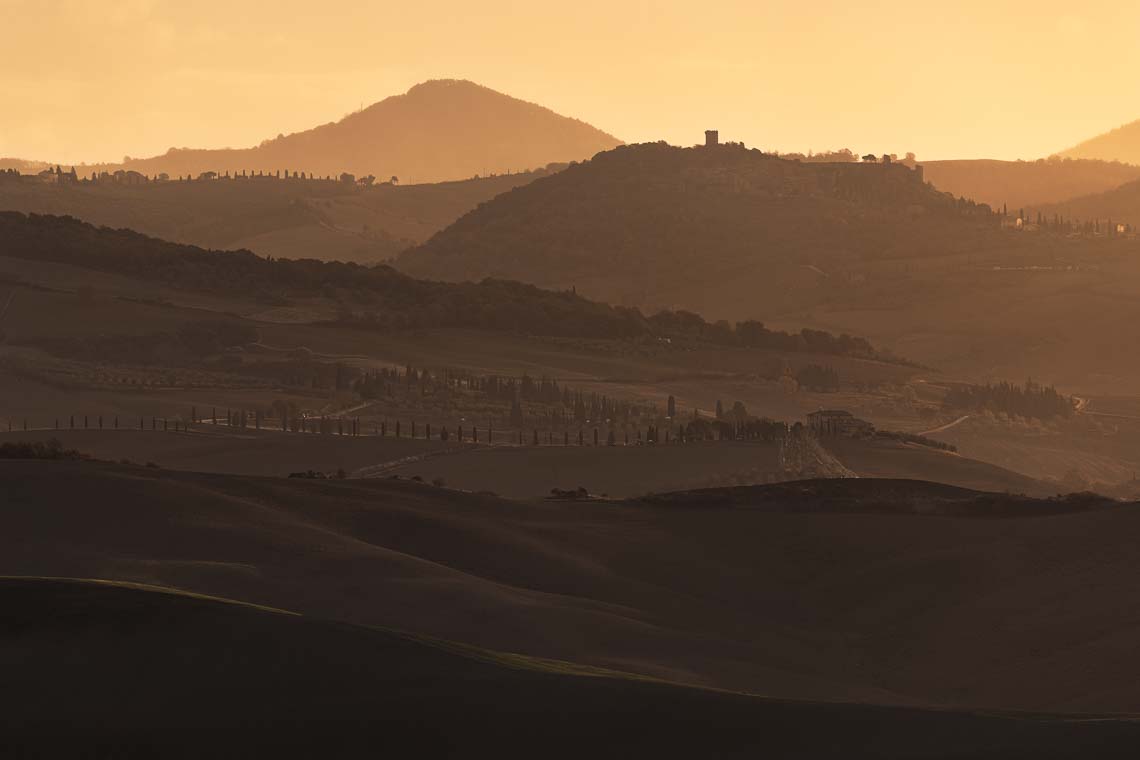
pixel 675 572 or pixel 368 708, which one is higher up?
pixel 368 708

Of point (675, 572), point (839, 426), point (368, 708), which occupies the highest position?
point (368, 708)

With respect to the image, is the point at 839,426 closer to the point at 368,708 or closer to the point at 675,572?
the point at 675,572

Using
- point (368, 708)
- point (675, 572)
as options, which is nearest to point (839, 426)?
point (675, 572)

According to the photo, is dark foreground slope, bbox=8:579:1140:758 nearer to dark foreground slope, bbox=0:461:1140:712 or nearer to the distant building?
dark foreground slope, bbox=0:461:1140:712

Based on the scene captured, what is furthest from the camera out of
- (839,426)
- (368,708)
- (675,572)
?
(839,426)

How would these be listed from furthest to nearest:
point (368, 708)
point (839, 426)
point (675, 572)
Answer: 1. point (839, 426)
2. point (675, 572)
3. point (368, 708)

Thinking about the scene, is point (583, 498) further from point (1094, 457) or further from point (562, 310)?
point (562, 310)

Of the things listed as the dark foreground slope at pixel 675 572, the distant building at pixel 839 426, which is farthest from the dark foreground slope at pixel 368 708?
the distant building at pixel 839 426
